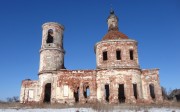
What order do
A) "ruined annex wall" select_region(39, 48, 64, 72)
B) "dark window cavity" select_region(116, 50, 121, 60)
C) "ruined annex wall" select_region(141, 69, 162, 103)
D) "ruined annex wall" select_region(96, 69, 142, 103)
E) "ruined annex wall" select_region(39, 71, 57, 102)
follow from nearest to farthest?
"ruined annex wall" select_region(96, 69, 142, 103)
"ruined annex wall" select_region(141, 69, 162, 103)
"dark window cavity" select_region(116, 50, 121, 60)
"ruined annex wall" select_region(39, 71, 57, 102)
"ruined annex wall" select_region(39, 48, 64, 72)

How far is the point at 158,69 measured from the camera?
67.1 feet


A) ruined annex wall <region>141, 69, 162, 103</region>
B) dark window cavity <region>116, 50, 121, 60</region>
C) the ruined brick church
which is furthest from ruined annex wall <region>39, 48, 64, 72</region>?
ruined annex wall <region>141, 69, 162, 103</region>

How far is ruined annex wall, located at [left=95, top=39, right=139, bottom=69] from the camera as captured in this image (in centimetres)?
1992

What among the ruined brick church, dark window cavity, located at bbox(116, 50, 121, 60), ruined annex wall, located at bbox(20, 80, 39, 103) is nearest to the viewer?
the ruined brick church

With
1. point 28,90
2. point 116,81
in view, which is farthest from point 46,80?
point 116,81

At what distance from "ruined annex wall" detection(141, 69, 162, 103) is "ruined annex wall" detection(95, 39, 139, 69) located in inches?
51.7

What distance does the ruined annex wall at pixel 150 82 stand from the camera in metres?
19.9

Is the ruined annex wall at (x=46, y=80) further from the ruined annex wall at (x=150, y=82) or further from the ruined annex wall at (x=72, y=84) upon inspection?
the ruined annex wall at (x=150, y=82)

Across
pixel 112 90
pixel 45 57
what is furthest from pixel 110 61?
pixel 45 57

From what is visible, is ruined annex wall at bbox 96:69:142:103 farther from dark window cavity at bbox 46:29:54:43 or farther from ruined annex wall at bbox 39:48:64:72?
dark window cavity at bbox 46:29:54:43

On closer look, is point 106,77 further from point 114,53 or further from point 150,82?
point 150,82

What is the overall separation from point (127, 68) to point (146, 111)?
6734 millimetres

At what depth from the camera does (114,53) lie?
20344 millimetres

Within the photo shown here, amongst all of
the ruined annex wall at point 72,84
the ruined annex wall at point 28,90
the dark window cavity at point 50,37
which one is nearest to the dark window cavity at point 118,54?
the ruined annex wall at point 72,84
